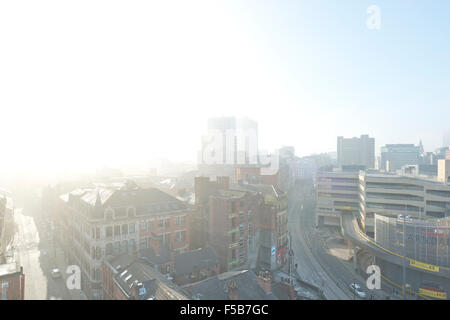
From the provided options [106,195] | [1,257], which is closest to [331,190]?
[106,195]

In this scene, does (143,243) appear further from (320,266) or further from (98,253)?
(320,266)

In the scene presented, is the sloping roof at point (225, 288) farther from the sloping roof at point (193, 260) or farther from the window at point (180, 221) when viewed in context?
the window at point (180, 221)

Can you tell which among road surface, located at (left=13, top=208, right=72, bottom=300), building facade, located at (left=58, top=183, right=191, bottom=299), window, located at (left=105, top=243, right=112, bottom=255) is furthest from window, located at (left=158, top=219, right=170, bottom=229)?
road surface, located at (left=13, top=208, right=72, bottom=300)

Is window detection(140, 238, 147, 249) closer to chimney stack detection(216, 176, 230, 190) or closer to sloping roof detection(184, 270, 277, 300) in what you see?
sloping roof detection(184, 270, 277, 300)

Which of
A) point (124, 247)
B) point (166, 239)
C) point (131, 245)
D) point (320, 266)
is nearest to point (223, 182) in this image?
point (166, 239)

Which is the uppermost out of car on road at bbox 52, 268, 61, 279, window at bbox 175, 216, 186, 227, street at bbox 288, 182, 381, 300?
window at bbox 175, 216, 186, 227
